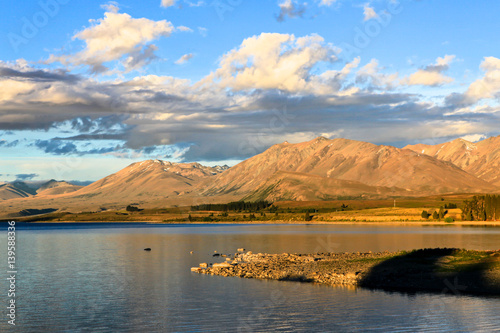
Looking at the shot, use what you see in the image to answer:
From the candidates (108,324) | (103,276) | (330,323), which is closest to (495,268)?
(330,323)

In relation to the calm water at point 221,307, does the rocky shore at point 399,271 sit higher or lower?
higher

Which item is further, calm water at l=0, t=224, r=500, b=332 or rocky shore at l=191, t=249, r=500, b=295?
rocky shore at l=191, t=249, r=500, b=295

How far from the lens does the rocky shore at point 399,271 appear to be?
58.4 m

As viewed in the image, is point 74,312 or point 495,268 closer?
point 74,312

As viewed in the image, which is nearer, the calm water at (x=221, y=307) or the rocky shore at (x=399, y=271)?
the calm water at (x=221, y=307)

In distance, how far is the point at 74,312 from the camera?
48094mm

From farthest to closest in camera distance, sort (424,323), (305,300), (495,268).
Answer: (495,268) < (305,300) < (424,323)

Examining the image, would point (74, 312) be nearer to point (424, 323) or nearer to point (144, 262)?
point (424, 323)

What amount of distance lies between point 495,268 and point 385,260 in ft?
53.8

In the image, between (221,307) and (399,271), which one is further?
(399,271)

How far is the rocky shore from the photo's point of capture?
192 ft

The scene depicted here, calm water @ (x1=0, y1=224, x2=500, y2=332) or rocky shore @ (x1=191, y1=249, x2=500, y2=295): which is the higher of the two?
rocky shore @ (x1=191, y1=249, x2=500, y2=295)

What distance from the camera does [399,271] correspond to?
211 ft

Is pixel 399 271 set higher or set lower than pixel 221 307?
higher
